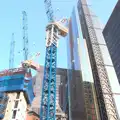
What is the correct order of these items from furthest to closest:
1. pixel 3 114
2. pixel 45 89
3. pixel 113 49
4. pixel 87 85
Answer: pixel 113 49 → pixel 87 85 → pixel 3 114 → pixel 45 89

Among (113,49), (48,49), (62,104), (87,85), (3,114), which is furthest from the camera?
(113,49)

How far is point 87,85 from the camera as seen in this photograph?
227 ft

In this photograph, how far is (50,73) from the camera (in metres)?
50.6

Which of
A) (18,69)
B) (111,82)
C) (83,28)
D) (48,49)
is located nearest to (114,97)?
(111,82)

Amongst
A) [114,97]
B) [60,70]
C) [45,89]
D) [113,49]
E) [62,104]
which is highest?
[113,49]

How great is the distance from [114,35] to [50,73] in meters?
69.4

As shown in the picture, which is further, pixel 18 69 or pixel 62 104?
pixel 62 104

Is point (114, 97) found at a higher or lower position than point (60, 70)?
lower

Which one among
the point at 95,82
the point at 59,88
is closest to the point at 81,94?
the point at 95,82

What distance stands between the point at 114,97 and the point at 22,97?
29269 millimetres

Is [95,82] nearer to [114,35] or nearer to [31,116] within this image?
[31,116]

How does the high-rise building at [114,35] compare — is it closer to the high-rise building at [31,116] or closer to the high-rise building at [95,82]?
the high-rise building at [95,82]

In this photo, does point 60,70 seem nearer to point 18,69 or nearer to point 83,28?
point 83,28

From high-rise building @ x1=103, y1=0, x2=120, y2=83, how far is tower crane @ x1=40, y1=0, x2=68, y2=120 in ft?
157
